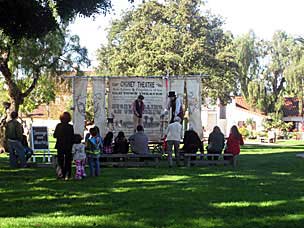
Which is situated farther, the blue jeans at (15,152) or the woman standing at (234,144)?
the woman standing at (234,144)

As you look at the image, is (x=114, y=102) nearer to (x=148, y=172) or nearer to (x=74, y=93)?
(x=74, y=93)

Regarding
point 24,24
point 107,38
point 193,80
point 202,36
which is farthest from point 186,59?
point 24,24

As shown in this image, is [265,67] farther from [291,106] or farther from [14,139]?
Answer: [14,139]

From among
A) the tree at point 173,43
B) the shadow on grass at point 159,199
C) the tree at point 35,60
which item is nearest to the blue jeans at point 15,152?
the shadow on grass at point 159,199

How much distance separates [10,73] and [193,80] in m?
10.6

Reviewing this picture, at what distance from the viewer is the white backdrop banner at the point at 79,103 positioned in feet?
62.3

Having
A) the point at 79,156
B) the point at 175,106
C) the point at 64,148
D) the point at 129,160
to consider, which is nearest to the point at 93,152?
the point at 79,156

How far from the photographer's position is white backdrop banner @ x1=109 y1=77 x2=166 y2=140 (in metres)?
19.2

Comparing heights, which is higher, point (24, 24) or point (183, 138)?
point (24, 24)

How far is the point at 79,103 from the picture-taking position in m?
19.1

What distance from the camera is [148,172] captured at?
1492 centimetres

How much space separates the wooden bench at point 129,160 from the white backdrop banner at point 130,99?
2020mm

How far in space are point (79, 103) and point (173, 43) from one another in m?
18.0

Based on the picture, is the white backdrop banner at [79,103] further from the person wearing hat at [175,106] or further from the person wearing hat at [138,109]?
the person wearing hat at [175,106]
